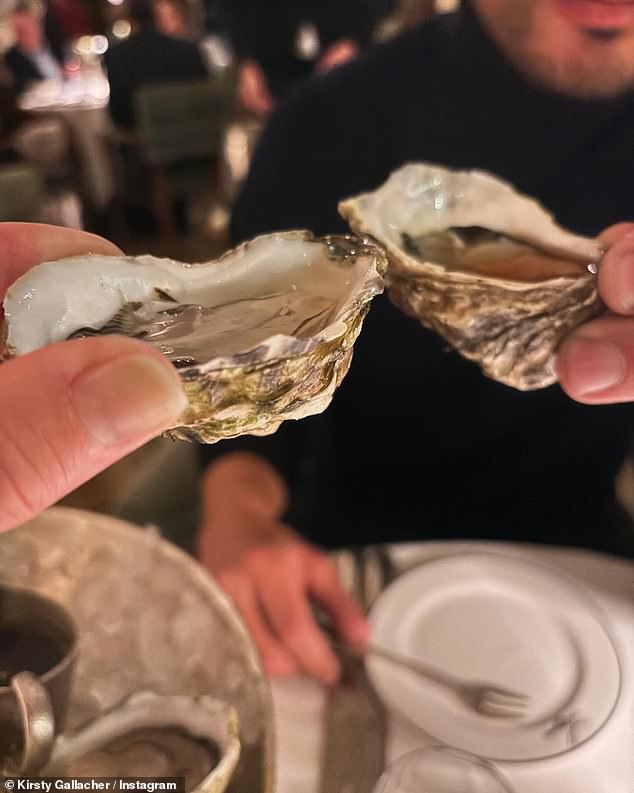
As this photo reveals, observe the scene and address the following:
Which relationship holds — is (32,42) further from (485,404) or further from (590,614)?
(590,614)

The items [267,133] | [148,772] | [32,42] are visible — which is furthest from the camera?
[32,42]

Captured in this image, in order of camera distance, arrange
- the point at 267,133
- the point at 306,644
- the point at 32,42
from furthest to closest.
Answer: the point at 32,42 < the point at 267,133 < the point at 306,644

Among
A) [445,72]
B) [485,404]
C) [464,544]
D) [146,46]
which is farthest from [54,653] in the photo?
[146,46]

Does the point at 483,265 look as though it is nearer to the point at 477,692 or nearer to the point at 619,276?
the point at 619,276

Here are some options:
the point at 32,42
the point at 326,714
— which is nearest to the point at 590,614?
the point at 326,714

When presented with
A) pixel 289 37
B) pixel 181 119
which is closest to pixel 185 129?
pixel 181 119

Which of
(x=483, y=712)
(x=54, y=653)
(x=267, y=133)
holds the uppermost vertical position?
(x=267, y=133)

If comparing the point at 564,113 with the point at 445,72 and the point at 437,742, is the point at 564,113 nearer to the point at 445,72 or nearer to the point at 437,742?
the point at 445,72

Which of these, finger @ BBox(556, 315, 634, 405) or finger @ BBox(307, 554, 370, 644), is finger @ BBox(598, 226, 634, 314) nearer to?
finger @ BBox(556, 315, 634, 405)

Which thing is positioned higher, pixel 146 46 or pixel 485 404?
pixel 146 46

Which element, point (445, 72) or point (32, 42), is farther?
point (32, 42)
